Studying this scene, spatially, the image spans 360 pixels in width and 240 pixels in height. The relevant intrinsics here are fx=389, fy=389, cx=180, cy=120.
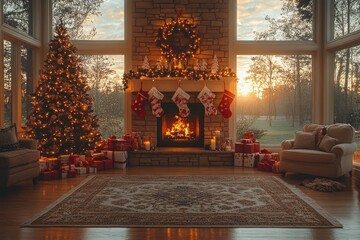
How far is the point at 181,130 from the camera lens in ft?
27.1

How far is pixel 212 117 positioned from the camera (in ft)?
26.9

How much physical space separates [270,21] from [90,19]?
3.91 m

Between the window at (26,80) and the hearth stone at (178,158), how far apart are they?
2259 mm

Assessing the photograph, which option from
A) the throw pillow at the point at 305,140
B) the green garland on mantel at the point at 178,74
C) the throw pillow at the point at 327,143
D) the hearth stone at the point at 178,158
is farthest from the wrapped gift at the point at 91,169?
the throw pillow at the point at 327,143

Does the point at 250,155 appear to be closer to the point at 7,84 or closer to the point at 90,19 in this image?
the point at 90,19

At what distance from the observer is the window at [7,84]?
6.96 metres

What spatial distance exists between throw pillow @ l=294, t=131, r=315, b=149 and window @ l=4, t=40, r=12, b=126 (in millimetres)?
5124

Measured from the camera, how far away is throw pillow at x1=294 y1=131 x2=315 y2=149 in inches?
256

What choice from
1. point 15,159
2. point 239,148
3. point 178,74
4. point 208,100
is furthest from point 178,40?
point 15,159

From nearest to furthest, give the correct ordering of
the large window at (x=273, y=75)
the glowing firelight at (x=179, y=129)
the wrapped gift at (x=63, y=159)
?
1. the wrapped gift at (x=63, y=159)
2. the glowing firelight at (x=179, y=129)
3. the large window at (x=273, y=75)

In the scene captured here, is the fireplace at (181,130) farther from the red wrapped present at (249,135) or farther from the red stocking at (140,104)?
the red wrapped present at (249,135)

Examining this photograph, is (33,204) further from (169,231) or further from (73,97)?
(73,97)

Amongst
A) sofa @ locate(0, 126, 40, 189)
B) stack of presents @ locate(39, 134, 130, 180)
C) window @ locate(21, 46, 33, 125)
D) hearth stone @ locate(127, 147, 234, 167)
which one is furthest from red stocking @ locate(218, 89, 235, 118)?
window @ locate(21, 46, 33, 125)

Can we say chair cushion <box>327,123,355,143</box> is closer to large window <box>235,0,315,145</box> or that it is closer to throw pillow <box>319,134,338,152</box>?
throw pillow <box>319,134,338,152</box>
